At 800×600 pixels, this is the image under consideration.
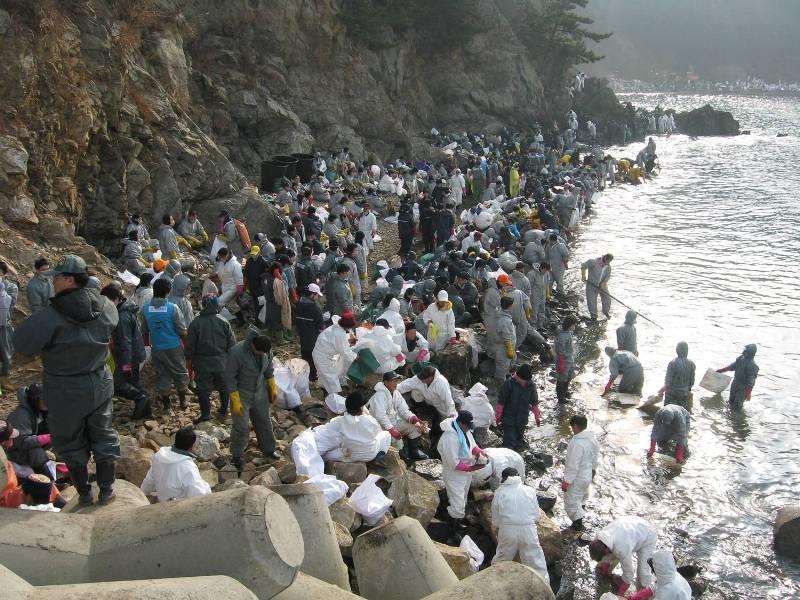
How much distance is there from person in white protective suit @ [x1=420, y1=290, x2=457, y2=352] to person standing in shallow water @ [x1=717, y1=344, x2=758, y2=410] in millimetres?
4018

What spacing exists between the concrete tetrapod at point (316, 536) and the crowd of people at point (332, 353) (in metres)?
0.81

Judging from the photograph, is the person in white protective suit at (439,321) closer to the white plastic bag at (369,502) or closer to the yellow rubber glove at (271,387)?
the yellow rubber glove at (271,387)

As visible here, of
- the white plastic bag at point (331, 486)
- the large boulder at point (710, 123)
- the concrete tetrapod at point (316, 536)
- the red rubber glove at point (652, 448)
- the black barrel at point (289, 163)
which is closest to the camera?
the concrete tetrapod at point (316, 536)

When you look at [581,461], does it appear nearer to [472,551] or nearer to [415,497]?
[472,551]

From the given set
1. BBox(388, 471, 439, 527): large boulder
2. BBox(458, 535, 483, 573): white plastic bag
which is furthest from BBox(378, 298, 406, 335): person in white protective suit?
BBox(458, 535, 483, 573): white plastic bag

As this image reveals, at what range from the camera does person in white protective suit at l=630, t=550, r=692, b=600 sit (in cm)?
600

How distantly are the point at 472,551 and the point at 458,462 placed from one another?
832 millimetres

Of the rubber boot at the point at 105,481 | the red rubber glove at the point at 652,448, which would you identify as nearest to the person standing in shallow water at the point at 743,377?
the red rubber glove at the point at 652,448

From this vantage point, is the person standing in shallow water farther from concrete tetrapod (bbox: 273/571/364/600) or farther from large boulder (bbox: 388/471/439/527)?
concrete tetrapod (bbox: 273/571/364/600)

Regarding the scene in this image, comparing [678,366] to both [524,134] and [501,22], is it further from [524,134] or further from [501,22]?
[501,22]

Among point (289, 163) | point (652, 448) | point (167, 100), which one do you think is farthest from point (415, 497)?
point (289, 163)

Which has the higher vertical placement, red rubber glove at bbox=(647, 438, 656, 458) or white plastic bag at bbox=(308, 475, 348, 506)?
white plastic bag at bbox=(308, 475, 348, 506)

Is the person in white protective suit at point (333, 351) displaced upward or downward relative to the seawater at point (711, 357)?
upward

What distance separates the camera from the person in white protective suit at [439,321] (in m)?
10.1
